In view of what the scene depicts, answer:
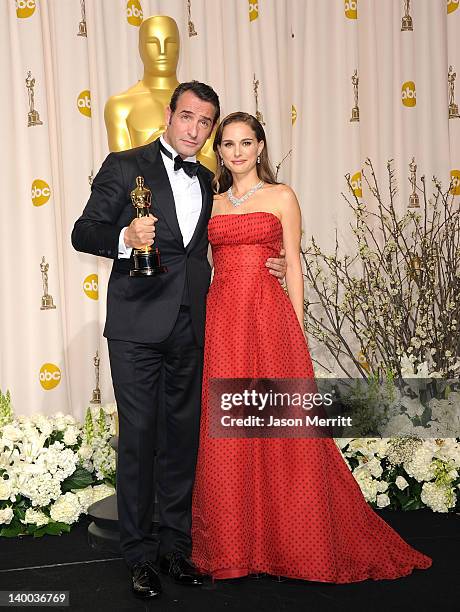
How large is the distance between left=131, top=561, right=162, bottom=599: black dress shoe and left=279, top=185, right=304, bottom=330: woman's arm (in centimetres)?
105

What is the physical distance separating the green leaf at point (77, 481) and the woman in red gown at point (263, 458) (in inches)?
38.7

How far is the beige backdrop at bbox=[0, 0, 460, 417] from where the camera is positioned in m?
4.54

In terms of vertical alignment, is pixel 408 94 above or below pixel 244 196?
above

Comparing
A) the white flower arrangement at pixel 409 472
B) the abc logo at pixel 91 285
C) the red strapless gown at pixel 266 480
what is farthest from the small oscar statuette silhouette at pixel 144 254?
the abc logo at pixel 91 285

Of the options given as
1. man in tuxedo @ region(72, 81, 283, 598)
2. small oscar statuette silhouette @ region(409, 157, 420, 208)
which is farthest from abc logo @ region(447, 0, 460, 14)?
→ man in tuxedo @ region(72, 81, 283, 598)

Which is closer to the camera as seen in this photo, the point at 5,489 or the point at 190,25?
the point at 5,489

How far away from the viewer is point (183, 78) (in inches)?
187

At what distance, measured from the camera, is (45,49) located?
4.57m

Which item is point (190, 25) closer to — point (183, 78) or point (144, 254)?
point (183, 78)

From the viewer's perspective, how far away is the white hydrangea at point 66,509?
3539 mm

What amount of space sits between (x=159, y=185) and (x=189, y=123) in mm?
250

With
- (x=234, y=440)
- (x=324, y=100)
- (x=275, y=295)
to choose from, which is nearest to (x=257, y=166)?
(x=275, y=295)

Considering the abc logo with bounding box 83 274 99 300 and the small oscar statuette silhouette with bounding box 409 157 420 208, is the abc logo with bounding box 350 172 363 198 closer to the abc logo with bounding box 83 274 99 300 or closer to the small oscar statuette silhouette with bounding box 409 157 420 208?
the small oscar statuette silhouette with bounding box 409 157 420 208

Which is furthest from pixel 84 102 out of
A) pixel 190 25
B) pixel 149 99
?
pixel 149 99
